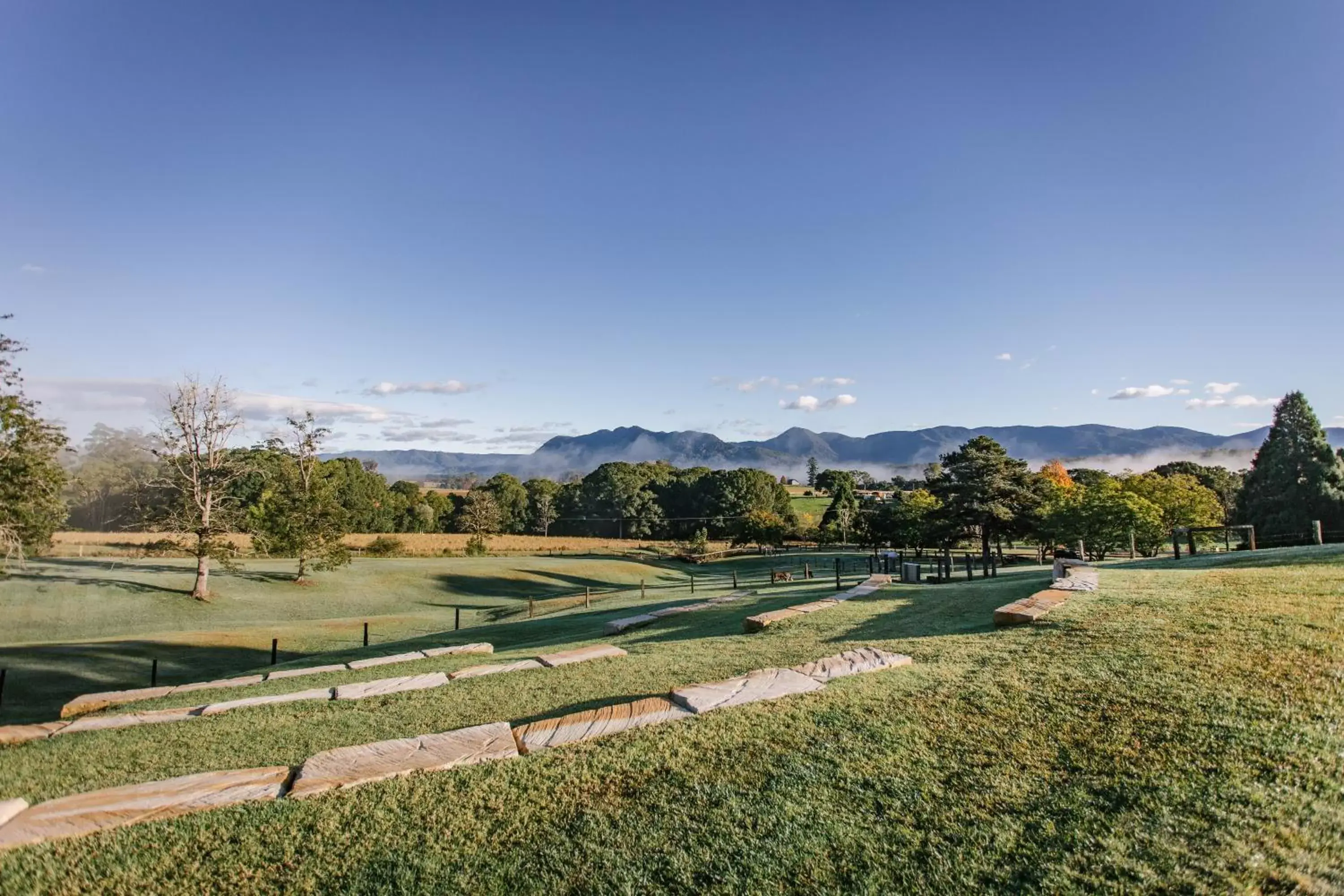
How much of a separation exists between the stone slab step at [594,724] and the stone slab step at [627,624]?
8.26m

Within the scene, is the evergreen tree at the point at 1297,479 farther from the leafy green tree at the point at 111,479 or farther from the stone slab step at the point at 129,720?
the leafy green tree at the point at 111,479

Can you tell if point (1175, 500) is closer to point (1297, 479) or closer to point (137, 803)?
point (1297, 479)

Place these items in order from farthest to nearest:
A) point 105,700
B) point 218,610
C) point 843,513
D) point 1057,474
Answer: point 1057,474, point 843,513, point 218,610, point 105,700

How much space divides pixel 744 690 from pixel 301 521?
111ft

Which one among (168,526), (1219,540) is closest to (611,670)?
(168,526)

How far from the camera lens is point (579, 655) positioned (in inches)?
353

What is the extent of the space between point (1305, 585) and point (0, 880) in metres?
12.9

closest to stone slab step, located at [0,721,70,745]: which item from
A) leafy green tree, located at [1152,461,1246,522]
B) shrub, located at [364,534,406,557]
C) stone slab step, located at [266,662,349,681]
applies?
stone slab step, located at [266,662,349,681]

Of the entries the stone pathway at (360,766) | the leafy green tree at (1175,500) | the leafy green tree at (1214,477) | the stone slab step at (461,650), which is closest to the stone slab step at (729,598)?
the stone slab step at (461,650)

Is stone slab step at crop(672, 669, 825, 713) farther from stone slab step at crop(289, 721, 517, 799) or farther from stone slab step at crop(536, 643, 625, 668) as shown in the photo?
stone slab step at crop(536, 643, 625, 668)

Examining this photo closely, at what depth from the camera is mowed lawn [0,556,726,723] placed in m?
17.6

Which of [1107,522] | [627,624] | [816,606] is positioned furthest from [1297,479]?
[627,624]

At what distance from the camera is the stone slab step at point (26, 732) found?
6848 millimetres

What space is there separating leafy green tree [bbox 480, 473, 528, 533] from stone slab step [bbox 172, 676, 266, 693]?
3316 inches
